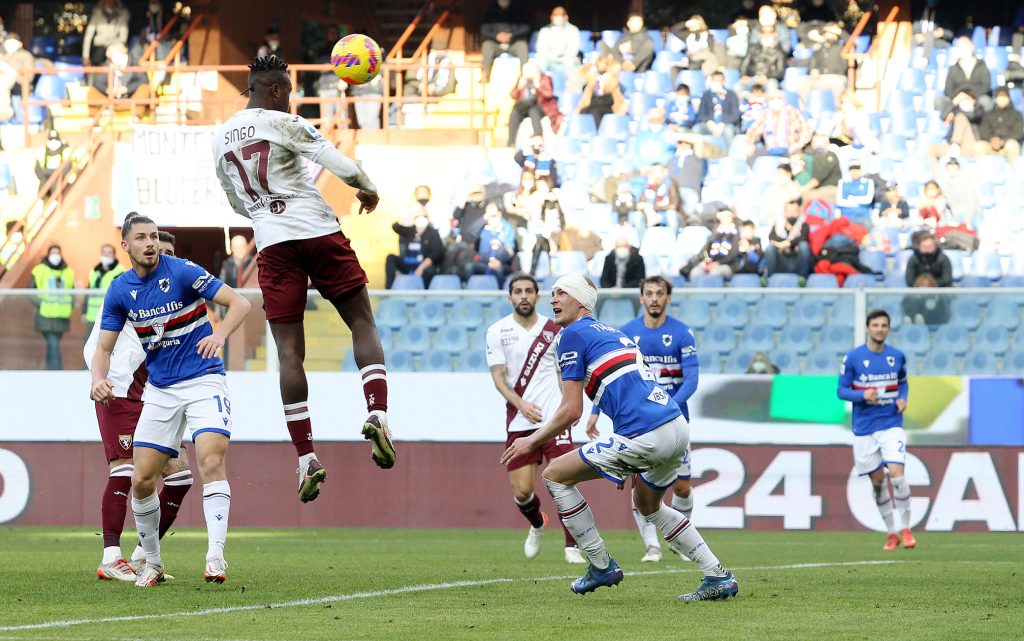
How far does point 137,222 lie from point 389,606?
8.74 feet

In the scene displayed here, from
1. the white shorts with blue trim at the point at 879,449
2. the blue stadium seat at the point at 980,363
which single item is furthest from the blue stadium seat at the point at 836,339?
the white shorts with blue trim at the point at 879,449

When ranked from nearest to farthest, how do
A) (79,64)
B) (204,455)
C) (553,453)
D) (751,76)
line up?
(204,455) → (553,453) → (751,76) → (79,64)

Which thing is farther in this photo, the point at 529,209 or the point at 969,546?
the point at 529,209

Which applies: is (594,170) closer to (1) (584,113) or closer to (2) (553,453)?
(1) (584,113)

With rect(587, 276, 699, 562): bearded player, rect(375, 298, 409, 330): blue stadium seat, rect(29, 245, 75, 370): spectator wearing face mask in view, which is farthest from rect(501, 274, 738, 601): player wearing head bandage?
rect(29, 245, 75, 370): spectator wearing face mask

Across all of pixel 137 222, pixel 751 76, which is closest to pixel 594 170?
pixel 751 76

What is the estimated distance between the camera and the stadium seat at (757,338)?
1628 centimetres

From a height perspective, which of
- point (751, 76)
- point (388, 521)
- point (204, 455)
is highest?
point (751, 76)

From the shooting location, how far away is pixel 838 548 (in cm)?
1361

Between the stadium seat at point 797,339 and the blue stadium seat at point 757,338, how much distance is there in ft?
0.39

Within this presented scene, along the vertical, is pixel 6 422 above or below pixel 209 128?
below

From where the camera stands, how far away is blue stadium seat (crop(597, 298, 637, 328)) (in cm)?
1595

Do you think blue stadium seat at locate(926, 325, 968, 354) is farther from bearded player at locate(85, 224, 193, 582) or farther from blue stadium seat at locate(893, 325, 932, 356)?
bearded player at locate(85, 224, 193, 582)

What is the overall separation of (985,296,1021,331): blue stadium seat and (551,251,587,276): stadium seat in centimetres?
545
